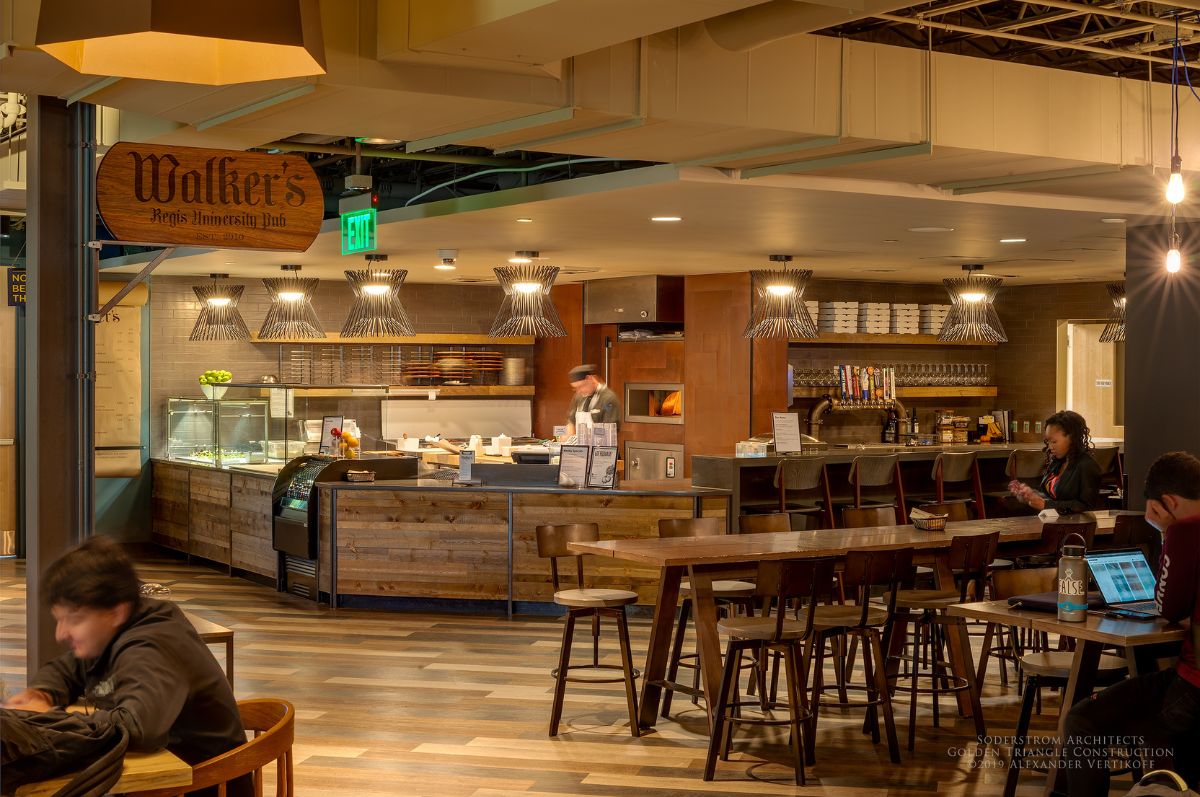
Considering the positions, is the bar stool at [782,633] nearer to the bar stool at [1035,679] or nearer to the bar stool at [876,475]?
the bar stool at [1035,679]

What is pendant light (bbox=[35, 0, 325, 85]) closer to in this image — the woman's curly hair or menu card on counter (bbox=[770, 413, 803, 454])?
the woman's curly hair

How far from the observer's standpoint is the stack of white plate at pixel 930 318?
13641 mm

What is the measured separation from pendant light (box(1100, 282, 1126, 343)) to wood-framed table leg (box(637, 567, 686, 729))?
7566 mm

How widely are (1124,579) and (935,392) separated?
9123mm

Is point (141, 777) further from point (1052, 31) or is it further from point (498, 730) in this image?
point (1052, 31)

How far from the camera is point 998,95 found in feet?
19.2

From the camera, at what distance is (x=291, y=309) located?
455 inches

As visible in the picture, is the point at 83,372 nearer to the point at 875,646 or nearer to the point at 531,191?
the point at 531,191

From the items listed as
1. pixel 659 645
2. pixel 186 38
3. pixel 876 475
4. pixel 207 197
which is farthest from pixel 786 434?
pixel 186 38

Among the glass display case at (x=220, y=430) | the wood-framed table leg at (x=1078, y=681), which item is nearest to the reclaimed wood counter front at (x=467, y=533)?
the glass display case at (x=220, y=430)

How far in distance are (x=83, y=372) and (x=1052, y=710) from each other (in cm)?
484

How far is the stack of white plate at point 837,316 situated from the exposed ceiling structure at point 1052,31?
5475 mm

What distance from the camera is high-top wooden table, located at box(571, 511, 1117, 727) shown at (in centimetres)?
578

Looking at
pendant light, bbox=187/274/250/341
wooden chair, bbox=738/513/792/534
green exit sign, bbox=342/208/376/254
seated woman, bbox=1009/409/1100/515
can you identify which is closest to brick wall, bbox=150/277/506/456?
pendant light, bbox=187/274/250/341
